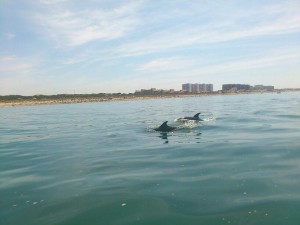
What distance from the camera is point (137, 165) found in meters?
15.7

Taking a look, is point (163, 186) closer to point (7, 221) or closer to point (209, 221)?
point (209, 221)

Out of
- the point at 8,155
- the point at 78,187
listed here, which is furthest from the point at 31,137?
the point at 78,187

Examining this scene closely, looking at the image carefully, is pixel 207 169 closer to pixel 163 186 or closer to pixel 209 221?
pixel 163 186

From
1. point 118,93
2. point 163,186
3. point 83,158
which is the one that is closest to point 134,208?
point 163,186

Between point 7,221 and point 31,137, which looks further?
point 31,137

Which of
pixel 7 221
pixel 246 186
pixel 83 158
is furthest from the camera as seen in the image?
pixel 83 158

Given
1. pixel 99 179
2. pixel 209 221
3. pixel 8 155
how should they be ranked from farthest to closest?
pixel 8 155, pixel 99 179, pixel 209 221

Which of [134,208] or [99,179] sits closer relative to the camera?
[134,208]

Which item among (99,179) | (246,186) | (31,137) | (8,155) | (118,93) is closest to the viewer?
(246,186)

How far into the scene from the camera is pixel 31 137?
92.3 feet

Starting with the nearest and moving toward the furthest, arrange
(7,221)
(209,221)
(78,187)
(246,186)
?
(209,221) → (7,221) → (246,186) → (78,187)

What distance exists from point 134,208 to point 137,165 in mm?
5431

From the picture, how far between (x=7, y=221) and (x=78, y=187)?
121 inches

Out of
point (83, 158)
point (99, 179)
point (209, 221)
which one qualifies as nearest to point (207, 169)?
point (99, 179)
